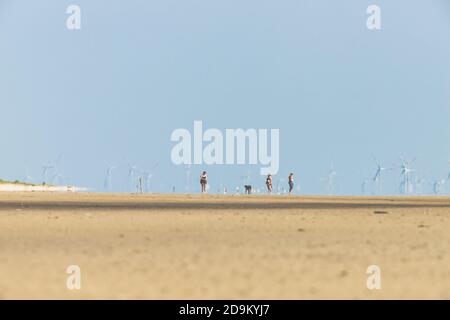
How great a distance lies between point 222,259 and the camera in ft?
73.7

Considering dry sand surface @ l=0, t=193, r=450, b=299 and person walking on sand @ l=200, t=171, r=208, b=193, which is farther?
person walking on sand @ l=200, t=171, r=208, b=193

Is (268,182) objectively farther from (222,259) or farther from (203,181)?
(222,259)

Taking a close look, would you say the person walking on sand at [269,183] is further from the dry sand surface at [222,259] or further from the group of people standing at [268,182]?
the dry sand surface at [222,259]

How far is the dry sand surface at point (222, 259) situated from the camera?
17.4m

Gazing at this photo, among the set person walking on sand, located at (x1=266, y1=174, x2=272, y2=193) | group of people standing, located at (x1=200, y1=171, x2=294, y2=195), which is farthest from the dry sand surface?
person walking on sand, located at (x1=266, y1=174, x2=272, y2=193)

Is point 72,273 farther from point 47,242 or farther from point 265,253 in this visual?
point 47,242

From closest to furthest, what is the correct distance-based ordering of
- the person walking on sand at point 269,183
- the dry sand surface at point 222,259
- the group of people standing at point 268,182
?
the dry sand surface at point 222,259 < the group of people standing at point 268,182 < the person walking on sand at point 269,183

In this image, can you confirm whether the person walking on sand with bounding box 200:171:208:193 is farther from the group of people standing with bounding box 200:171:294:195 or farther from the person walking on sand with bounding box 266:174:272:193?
the person walking on sand with bounding box 266:174:272:193

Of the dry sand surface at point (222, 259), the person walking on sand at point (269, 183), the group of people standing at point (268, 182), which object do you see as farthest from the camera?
the person walking on sand at point (269, 183)

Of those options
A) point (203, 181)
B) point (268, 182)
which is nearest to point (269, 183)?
point (268, 182)

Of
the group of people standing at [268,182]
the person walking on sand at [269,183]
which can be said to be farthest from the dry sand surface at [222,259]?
the person walking on sand at [269,183]

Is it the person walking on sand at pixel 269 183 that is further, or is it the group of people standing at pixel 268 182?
the person walking on sand at pixel 269 183

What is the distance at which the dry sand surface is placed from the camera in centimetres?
1744
